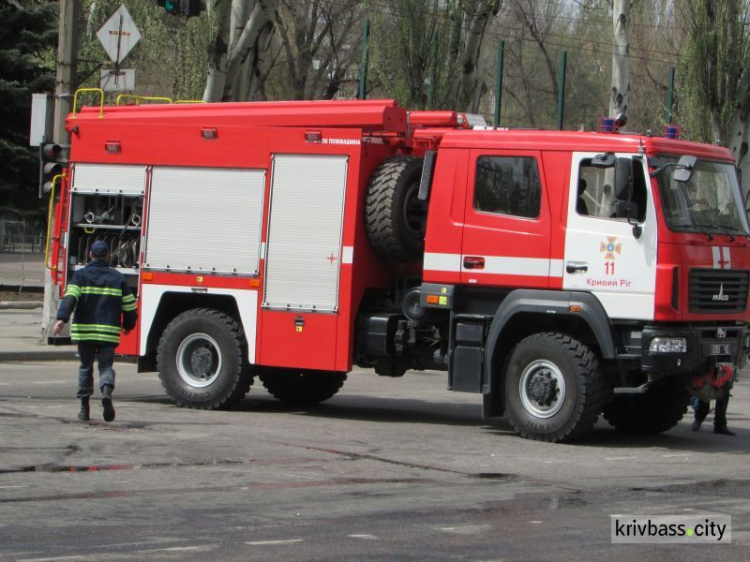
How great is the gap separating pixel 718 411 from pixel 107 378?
248 inches

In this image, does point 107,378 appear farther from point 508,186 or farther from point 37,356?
point 37,356

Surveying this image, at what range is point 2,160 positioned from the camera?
3359 centimetres

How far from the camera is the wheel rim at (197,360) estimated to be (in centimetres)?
1454

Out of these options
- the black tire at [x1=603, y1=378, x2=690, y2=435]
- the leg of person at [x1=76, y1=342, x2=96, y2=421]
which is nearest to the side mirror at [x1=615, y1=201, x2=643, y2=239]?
the black tire at [x1=603, y1=378, x2=690, y2=435]

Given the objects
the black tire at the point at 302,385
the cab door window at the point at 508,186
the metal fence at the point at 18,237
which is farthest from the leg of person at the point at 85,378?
the metal fence at the point at 18,237

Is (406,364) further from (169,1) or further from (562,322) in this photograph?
(169,1)

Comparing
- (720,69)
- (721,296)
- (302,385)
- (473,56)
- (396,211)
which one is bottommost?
(302,385)

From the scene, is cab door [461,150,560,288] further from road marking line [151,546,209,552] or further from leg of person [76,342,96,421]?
road marking line [151,546,209,552]

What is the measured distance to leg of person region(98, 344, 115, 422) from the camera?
1254cm

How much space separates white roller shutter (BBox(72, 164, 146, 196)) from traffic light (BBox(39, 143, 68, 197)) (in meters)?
3.23

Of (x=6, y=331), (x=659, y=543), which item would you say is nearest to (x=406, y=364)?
(x=659, y=543)

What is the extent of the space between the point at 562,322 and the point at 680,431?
2.48m

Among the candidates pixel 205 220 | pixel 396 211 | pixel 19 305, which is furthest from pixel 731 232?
pixel 19 305

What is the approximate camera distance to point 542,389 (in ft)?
41.5
